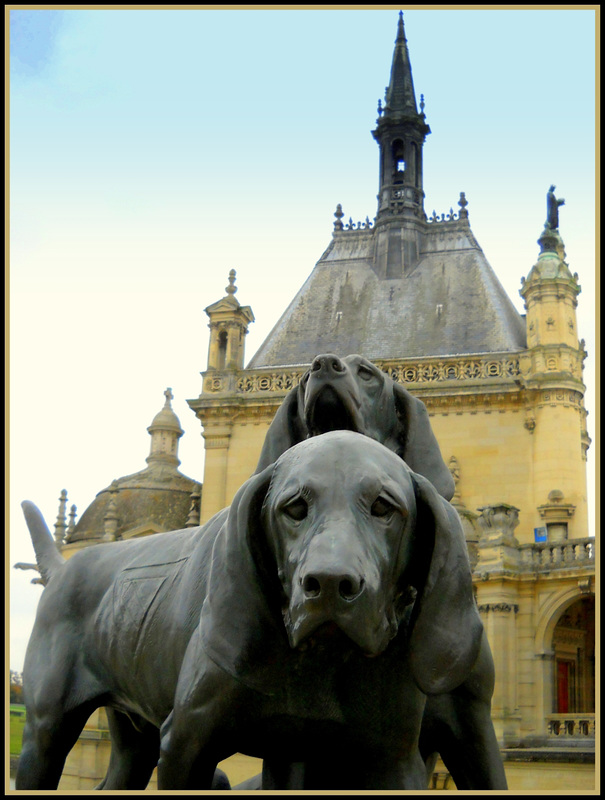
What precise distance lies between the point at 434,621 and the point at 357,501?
1.36 ft

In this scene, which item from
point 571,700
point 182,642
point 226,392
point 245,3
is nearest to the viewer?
point 182,642

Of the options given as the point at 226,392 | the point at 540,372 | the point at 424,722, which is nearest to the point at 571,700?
the point at 540,372

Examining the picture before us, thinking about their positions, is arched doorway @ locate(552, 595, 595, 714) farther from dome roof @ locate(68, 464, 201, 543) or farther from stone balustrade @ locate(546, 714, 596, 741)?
dome roof @ locate(68, 464, 201, 543)

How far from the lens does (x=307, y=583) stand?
7.64ft

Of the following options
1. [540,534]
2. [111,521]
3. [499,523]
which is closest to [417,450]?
[499,523]

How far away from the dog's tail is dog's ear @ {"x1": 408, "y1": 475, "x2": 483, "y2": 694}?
203 centimetres

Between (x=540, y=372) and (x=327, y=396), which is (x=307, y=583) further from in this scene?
(x=540, y=372)

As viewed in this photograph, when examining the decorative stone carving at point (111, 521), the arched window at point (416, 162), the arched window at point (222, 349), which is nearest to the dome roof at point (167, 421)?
the decorative stone carving at point (111, 521)

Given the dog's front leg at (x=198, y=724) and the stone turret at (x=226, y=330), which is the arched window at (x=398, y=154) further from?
the dog's front leg at (x=198, y=724)

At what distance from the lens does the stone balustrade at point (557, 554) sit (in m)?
26.0

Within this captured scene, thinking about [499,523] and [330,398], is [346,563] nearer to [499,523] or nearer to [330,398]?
[330,398]

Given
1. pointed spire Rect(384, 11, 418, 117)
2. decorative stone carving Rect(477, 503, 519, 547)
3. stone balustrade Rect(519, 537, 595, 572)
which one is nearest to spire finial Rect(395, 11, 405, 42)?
pointed spire Rect(384, 11, 418, 117)

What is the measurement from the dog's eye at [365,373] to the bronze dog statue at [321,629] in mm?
698

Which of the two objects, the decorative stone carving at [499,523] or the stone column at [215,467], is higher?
the stone column at [215,467]
